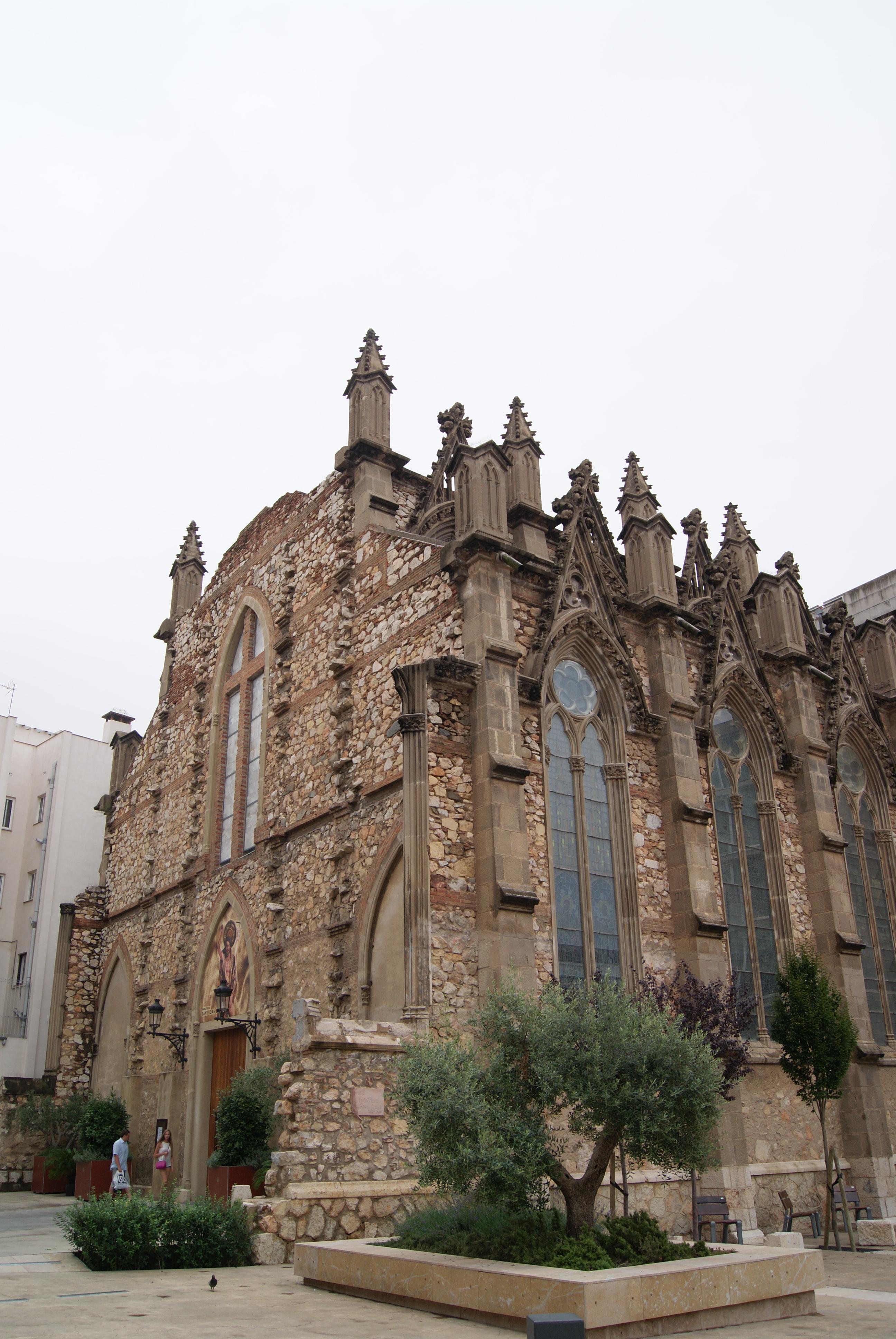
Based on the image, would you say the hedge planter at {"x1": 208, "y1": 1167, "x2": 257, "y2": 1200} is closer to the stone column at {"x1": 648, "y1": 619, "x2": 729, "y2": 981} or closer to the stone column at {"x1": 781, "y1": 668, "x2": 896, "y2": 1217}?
the stone column at {"x1": 648, "y1": 619, "x2": 729, "y2": 981}

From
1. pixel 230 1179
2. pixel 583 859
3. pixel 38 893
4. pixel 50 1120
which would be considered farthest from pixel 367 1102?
pixel 38 893

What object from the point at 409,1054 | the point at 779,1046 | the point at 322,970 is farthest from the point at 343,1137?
the point at 779,1046

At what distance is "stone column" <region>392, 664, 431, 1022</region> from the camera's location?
14.0 metres

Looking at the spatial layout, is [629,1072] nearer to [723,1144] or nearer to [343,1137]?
[343,1137]

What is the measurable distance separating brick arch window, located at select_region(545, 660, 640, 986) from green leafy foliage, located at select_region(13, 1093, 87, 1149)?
1519 cm

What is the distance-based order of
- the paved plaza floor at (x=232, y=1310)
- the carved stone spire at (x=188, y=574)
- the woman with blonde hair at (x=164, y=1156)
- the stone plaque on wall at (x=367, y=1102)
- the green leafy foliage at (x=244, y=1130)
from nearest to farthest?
the paved plaza floor at (x=232, y=1310) → the stone plaque on wall at (x=367, y=1102) → the green leafy foliage at (x=244, y=1130) → the woman with blonde hair at (x=164, y=1156) → the carved stone spire at (x=188, y=574)

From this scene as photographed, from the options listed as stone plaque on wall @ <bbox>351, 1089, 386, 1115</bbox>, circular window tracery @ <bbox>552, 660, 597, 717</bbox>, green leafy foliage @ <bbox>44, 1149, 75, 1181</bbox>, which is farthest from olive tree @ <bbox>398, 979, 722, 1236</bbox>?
green leafy foliage @ <bbox>44, 1149, 75, 1181</bbox>

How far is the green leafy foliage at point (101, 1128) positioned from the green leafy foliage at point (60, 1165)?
161 cm

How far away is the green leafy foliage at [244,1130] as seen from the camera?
15.7 m

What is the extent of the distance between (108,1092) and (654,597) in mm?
18020

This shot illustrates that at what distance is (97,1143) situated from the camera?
74.4ft

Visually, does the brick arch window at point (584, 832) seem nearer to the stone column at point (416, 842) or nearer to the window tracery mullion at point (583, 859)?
the window tracery mullion at point (583, 859)

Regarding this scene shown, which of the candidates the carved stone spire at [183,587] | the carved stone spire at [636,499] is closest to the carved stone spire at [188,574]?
the carved stone spire at [183,587]

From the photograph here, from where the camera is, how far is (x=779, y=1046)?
19.0 meters
